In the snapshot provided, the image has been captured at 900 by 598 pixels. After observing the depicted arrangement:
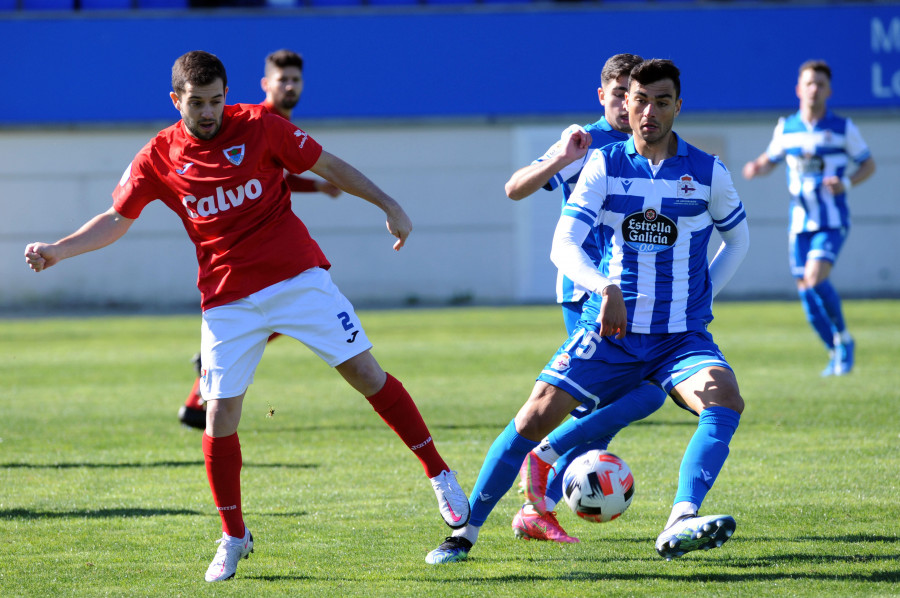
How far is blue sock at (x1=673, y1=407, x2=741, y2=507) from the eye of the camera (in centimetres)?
410

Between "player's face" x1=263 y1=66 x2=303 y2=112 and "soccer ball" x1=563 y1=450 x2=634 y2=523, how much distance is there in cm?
415

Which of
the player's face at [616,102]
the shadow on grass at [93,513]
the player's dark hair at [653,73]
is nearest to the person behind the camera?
the player's dark hair at [653,73]

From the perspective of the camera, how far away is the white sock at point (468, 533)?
14.9ft

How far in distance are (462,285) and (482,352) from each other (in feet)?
37.5

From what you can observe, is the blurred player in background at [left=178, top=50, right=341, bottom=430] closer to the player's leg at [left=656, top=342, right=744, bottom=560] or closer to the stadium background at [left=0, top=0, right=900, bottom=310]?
the player's leg at [left=656, top=342, right=744, bottom=560]

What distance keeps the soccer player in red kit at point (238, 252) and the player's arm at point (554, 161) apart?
1.68 feet

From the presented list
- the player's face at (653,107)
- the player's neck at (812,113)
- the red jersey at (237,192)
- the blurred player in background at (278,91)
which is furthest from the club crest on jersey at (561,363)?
the player's neck at (812,113)

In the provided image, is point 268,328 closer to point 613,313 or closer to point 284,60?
point 613,313

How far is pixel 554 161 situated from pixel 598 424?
119 centimetres

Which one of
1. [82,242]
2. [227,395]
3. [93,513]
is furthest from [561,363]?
[93,513]

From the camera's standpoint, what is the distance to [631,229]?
14.7 feet

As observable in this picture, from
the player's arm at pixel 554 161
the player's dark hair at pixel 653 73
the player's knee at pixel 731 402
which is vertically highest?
the player's dark hair at pixel 653 73

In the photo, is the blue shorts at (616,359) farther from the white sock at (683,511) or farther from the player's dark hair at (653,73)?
the player's dark hair at (653,73)

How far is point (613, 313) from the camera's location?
416 cm
